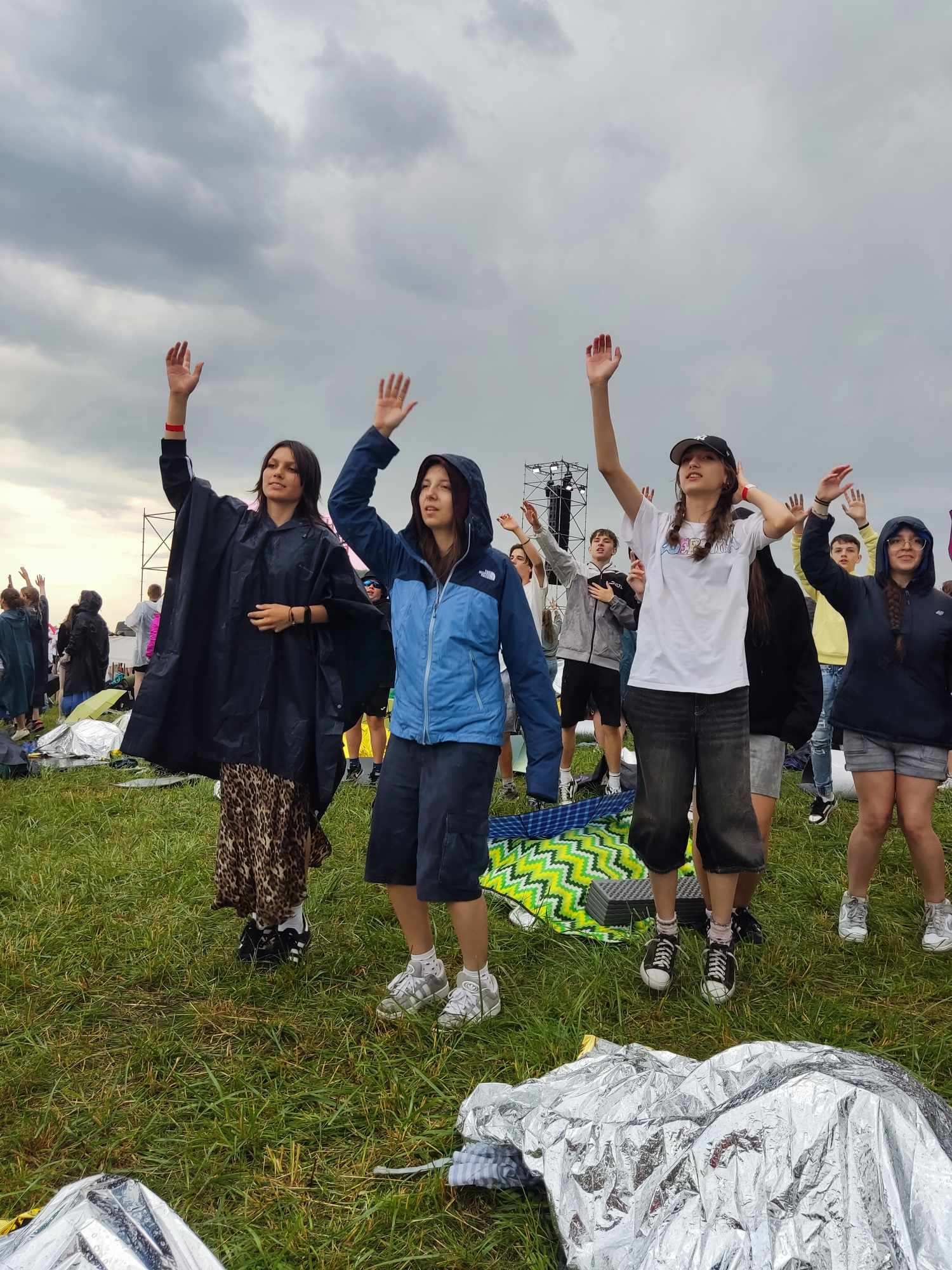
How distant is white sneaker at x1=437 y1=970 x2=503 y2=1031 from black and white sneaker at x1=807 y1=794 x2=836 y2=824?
3683mm

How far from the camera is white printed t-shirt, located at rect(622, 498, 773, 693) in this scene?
124 inches

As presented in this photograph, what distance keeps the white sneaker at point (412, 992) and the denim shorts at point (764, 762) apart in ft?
5.10

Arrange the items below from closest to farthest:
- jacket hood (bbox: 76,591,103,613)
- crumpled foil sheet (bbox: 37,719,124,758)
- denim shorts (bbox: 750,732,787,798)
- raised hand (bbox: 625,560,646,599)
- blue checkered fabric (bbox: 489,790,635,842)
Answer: denim shorts (bbox: 750,732,787,798)
raised hand (bbox: 625,560,646,599)
blue checkered fabric (bbox: 489,790,635,842)
crumpled foil sheet (bbox: 37,719,124,758)
jacket hood (bbox: 76,591,103,613)

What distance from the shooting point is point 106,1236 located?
4.69ft

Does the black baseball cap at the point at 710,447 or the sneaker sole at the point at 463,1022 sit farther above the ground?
the black baseball cap at the point at 710,447

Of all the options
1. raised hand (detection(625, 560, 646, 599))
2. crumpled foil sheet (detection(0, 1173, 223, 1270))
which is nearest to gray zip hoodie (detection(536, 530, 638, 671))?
raised hand (detection(625, 560, 646, 599))

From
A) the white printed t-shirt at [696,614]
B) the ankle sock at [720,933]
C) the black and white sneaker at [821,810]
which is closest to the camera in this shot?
the white printed t-shirt at [696,614]

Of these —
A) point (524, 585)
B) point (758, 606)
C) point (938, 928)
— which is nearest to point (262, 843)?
point (758, 606)

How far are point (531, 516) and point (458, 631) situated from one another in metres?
2.82

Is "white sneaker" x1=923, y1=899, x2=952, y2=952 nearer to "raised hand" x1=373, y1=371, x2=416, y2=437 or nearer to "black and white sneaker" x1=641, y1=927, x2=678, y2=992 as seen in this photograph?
"black and white sneaker" x1=641, y1=927, x2=678, y2=992

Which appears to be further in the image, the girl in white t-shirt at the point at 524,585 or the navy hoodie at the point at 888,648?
the girl in white t-shirt at the point at 524,585

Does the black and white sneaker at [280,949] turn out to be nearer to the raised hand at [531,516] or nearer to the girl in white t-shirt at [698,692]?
the girl in white t-shirt at [698,692]

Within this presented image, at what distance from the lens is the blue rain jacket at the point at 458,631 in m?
3.03

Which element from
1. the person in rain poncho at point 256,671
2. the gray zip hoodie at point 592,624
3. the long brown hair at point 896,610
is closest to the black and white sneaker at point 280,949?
the person in rain poncho at point 256,671
